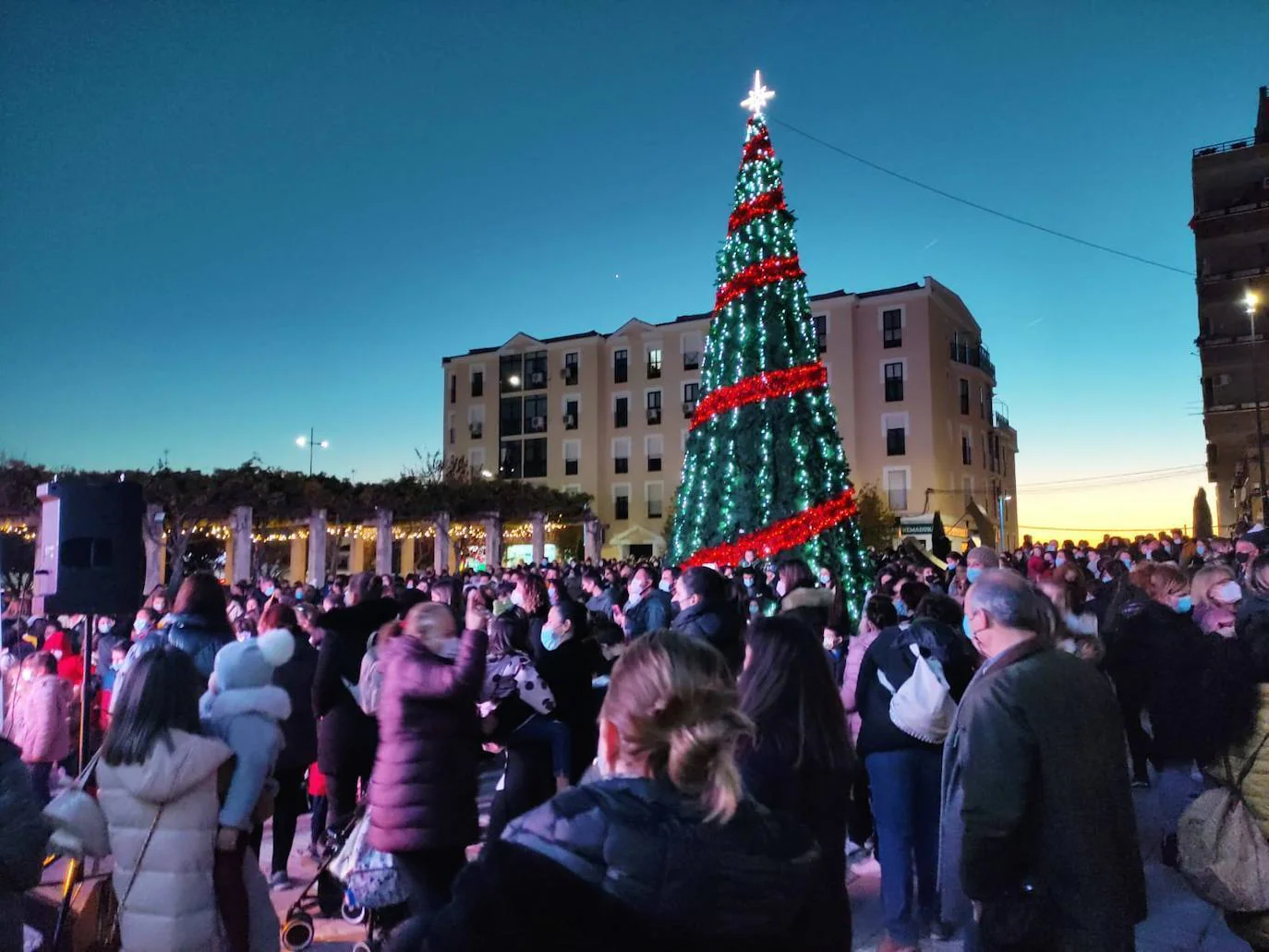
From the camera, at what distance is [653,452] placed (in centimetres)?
4784

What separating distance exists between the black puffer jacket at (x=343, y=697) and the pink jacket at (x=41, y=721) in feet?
8.30

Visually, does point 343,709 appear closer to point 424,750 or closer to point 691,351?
point 424,750

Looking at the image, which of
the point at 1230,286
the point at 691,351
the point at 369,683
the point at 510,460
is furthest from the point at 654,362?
the point at 369,683

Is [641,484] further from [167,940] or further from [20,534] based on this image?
[167,940]

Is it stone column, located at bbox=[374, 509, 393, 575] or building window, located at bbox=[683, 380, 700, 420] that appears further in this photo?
building window, located at bbox=[683, 380, 700, 420]

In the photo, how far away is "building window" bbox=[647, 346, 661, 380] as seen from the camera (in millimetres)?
47750

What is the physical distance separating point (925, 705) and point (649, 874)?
317 centimetres

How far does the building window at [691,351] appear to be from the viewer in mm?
46500

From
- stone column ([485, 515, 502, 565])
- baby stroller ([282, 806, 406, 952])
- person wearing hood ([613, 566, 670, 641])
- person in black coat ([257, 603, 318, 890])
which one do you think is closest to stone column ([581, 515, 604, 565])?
stone column ([485, 515, 502, 565])

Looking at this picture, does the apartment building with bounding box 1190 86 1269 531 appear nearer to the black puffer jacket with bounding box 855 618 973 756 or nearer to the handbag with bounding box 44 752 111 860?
the black puffer jacket with bounding box 855 618 973 756

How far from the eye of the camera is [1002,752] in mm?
2631

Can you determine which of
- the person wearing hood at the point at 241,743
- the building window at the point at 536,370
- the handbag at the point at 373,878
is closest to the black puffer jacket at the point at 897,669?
the handbag at the point at 373,878

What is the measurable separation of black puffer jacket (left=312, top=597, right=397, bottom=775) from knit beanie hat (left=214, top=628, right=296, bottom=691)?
1.04 metres

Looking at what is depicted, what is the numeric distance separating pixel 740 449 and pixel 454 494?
14008 mm
